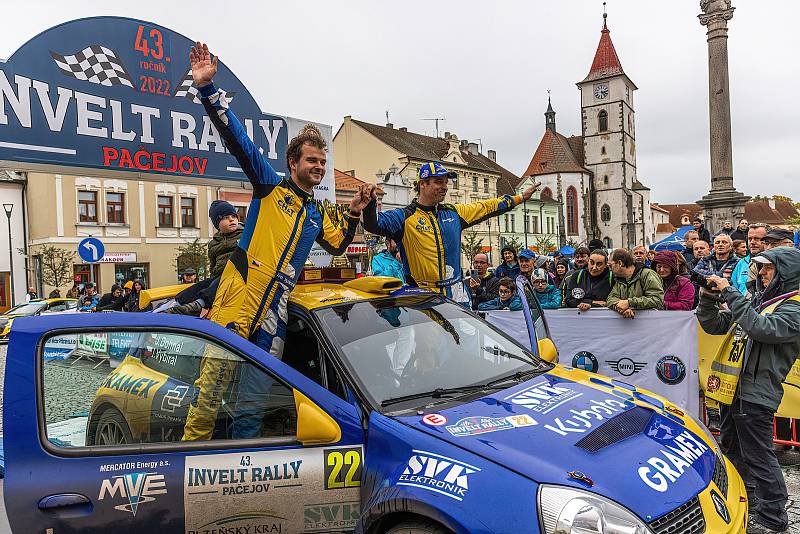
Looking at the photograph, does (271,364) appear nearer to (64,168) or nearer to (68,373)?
(68,373)

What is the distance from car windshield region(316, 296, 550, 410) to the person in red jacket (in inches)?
134

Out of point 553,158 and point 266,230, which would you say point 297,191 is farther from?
point 553,158

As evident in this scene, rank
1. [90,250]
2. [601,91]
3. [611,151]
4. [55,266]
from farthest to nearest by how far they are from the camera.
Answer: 1. [601,91]
2. [611,151]
3. [55,266]
4. [90,250]

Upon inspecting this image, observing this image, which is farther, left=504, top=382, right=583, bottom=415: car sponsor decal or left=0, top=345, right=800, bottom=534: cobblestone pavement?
left=504, top=382, right=583, bottom=415: car sponsor decal

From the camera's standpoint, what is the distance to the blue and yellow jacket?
3852mm

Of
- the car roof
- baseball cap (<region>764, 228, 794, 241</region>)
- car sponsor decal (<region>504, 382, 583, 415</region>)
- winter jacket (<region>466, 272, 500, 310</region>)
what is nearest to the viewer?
car sponsor decal (<region>504, 382, 583, 415</region>)

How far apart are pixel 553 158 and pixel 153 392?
83705 mm

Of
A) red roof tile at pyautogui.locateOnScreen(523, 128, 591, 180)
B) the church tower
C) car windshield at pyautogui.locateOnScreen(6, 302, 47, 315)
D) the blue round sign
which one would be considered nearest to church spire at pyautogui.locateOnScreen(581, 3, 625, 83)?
the church tower

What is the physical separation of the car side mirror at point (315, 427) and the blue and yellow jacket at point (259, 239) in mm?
1030

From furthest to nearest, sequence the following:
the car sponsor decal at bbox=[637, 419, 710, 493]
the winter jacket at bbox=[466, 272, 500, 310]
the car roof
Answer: the winter jacket at bbox=[466, 272, 500, 310] → the car roof → the car sponsor decal at bbox=[637, 419, 710, 493]

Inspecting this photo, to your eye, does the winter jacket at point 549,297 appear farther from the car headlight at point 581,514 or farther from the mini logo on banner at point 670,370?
the car headlight at point 581,514

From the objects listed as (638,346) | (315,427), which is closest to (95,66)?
(315,427)

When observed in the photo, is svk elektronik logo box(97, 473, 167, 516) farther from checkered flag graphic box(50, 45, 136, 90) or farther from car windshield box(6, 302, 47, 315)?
car windshield box(6, 302, 47, 315)

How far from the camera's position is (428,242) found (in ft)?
17.5
